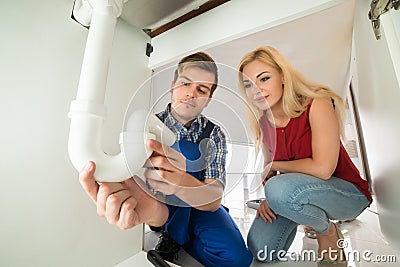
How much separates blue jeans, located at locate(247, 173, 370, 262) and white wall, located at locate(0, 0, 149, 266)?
56cm

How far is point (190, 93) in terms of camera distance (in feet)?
1.75

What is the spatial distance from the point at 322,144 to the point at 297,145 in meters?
0.06

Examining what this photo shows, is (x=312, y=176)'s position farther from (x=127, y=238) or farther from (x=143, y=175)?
(x=127, y=238)

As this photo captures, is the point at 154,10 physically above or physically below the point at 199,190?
above

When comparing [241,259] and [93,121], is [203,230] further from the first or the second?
[93,121]

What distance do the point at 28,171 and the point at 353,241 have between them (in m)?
0.90

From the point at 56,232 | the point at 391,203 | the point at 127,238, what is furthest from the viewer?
the point at 127,238

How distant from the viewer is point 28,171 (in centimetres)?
57

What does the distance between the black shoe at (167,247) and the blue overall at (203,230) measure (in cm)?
3

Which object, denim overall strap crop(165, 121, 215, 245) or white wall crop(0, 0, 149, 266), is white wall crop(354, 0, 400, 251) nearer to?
denim overall strap crop(165, 121, 215, 245)

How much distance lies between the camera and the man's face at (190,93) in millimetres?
533

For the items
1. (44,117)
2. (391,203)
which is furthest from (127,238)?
(391,203)

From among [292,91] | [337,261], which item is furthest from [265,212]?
[292,91]

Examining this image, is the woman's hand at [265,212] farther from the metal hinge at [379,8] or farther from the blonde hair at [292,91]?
the metal hinge at [379,8]
